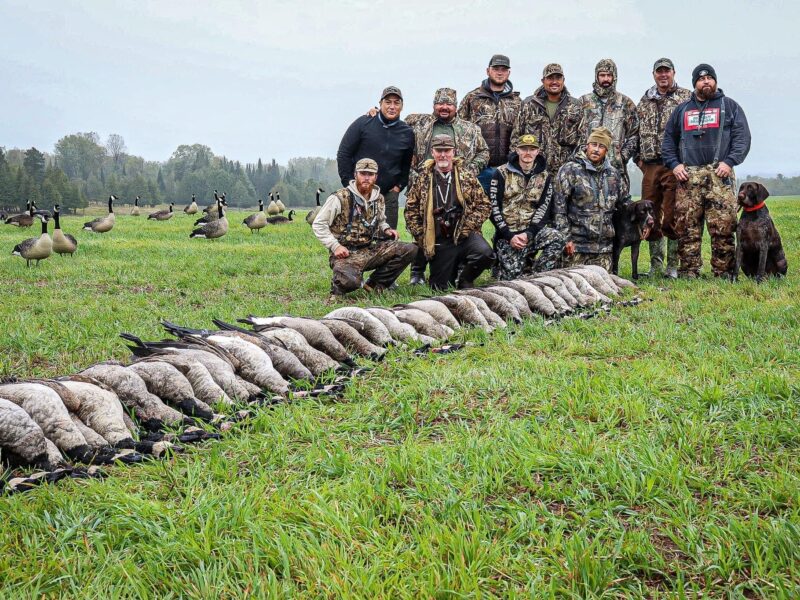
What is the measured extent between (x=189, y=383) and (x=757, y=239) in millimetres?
7722

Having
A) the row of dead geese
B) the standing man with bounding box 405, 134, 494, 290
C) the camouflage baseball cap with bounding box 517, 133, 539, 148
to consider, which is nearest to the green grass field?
the row of dead geese

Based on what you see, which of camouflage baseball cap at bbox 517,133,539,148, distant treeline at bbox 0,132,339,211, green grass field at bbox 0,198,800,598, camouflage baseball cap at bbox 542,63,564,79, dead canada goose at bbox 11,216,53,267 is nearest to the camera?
green grass field at bbox 0,198,800,598

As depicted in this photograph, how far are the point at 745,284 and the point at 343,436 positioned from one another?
6.65 metres

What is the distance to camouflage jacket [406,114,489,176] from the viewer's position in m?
9.16

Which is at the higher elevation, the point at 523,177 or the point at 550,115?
the point at 550,115

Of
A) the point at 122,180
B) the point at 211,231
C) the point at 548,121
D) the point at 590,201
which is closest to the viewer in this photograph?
the point at 590,201

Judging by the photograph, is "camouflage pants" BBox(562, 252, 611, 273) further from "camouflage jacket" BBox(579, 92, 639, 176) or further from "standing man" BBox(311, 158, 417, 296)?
"standing man" BBox(311, 158, 417, 296)

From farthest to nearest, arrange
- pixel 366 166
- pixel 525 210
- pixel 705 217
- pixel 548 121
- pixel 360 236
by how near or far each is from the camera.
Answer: pixel 548 121, pixel 705 217, pixel 525 210, pixel 360 236, pixel 366 166

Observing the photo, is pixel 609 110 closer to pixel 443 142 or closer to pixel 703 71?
pixel 703 71

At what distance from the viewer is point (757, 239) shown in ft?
28.6

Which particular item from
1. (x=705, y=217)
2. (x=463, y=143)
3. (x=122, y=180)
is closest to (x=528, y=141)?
(x=463, y=143)

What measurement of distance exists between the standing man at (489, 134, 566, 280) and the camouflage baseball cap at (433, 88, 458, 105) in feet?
3.63

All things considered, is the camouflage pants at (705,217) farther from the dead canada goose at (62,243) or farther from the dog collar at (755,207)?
the dead canada goose at (62,243)

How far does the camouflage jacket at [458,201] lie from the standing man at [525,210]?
16.1 inches
